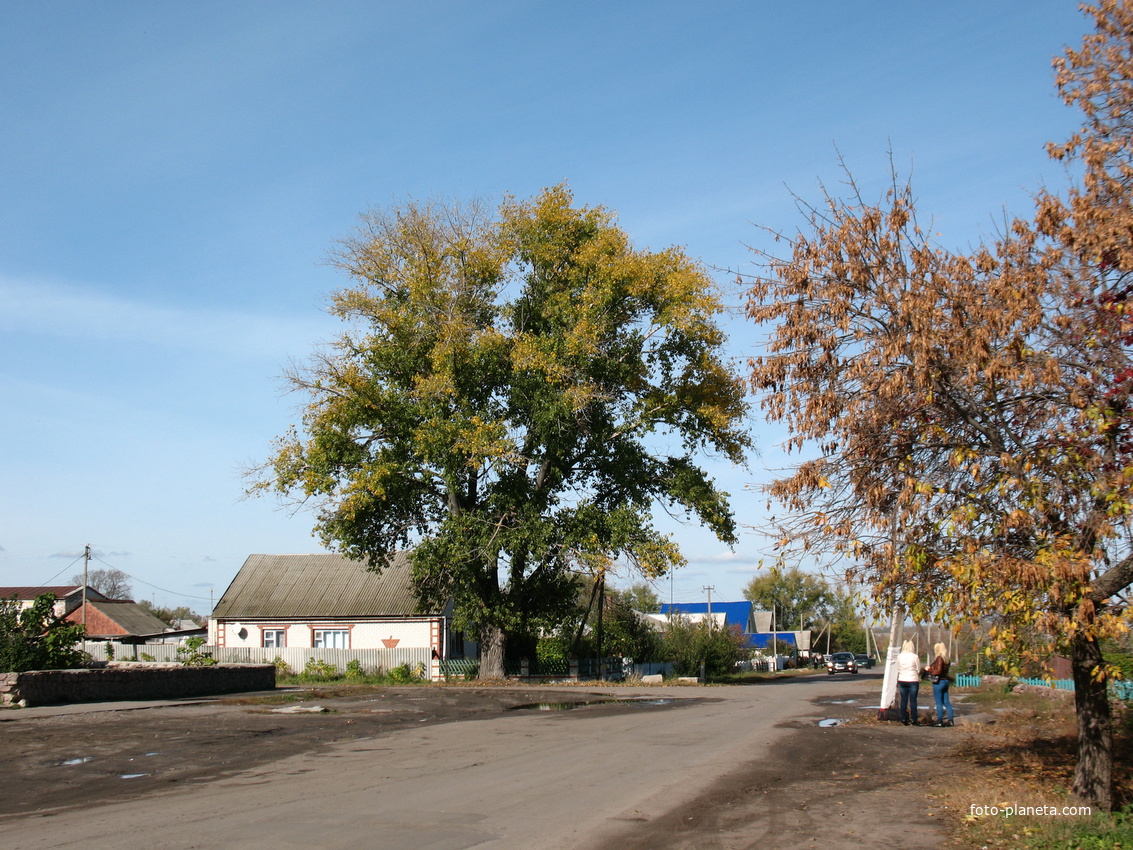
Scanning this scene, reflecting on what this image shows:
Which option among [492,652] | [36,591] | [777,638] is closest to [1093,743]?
[492,652]

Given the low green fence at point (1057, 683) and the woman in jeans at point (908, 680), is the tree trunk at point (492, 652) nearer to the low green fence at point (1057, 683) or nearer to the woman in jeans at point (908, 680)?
the low green fence at point (1057, 683)

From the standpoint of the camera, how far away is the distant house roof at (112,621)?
61594mm

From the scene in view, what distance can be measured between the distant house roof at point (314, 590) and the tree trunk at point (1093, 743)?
3500cm

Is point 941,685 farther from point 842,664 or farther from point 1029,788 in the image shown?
point 842,664

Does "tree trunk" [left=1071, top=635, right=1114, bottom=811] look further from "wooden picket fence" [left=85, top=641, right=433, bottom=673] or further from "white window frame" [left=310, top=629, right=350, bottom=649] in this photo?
"white window frame" [left=310, top=629, right=350, bottom=649]

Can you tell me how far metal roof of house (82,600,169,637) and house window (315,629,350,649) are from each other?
23430 millimetres

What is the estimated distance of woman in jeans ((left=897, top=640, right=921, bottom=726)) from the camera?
55.1ft

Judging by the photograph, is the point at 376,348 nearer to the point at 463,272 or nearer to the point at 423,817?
the point at 463,272

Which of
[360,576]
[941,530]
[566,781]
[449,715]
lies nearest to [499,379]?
[449,715]

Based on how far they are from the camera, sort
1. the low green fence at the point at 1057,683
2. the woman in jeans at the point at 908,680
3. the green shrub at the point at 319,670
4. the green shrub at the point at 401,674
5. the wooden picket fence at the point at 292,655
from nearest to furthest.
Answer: the low green fence at the point at 1057,683
the woman in jeans at the point at 908,680
the green shrub at the point at 401,674
the green shrub at the point at 319,670
the wooden picket fence at the point at 292,655

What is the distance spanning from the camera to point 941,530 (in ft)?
28.4

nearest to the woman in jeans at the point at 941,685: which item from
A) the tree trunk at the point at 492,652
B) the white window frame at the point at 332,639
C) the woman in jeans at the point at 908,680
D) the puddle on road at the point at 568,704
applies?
the woman in jeans at the point at 908,680

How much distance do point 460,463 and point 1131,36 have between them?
24.8 meters

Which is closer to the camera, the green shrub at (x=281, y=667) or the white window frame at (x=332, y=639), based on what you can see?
the green shrub at (x=281, y=667)
